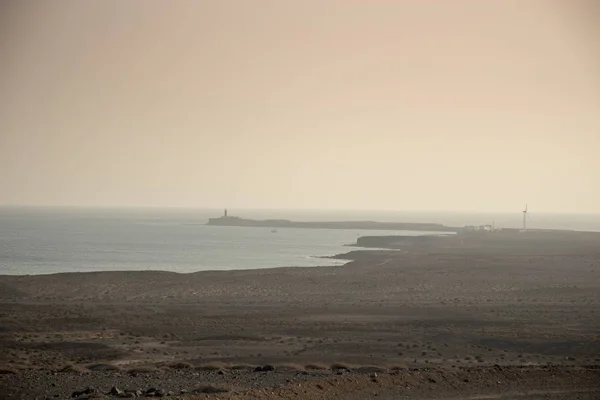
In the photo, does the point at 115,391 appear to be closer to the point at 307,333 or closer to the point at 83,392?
the point at 83,392

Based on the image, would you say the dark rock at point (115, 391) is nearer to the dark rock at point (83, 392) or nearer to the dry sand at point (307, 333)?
the dark rock at point (83, 392)

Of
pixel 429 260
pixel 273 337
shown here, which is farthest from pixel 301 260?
pixel 273 337

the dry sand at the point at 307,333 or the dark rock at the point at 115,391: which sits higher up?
the dark rock at the point at 115,391

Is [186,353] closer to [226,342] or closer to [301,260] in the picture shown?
[226,342]

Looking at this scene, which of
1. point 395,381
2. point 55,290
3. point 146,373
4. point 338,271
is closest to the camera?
point 395,381

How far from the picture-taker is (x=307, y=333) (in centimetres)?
3519

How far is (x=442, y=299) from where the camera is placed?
50.1 meters

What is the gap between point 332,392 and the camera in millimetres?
19188

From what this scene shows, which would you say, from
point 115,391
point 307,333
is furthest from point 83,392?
point 307,333

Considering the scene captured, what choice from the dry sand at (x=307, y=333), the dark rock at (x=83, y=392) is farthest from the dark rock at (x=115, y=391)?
the dry sand at (x=307, y=333)

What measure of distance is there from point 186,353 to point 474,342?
41.4 feet

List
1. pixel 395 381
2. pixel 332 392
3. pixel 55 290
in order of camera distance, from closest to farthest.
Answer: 1. pixel 332 392
2. pixel 395 381
3. pixel 55 290

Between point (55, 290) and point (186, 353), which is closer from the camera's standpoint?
point (186, 353)

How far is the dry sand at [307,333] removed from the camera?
21.0 metres
